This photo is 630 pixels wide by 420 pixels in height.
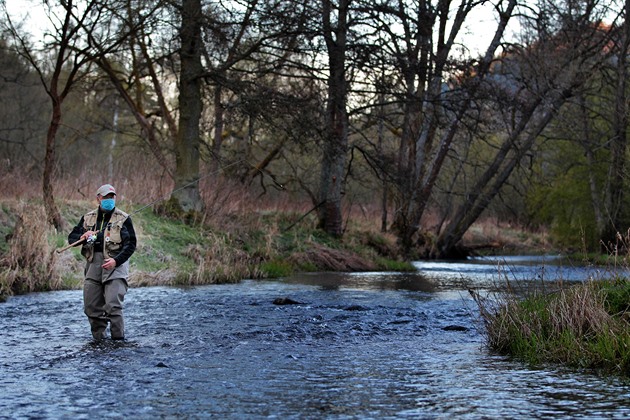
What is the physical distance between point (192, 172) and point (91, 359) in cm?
1339

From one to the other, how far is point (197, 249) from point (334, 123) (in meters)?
6.86

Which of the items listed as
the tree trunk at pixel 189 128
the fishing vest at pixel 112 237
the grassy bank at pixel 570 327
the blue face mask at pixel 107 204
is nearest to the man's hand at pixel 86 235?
the fishing vest at pixel 112 237

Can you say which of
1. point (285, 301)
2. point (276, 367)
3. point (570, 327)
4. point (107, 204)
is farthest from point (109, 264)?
point (570, 327)

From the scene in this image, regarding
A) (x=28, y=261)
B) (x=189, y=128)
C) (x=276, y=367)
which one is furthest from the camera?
(x=189, y=128)

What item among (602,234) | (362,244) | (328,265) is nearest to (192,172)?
(328,265)

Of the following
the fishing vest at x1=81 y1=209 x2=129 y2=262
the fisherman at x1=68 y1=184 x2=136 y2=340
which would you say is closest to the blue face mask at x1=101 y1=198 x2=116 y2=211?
the fisherman at x1=68 y1=184 x2=136 y2=340

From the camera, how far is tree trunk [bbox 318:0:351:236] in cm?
2010

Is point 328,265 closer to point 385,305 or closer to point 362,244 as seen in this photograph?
point 362,244

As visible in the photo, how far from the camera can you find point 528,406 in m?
5.88

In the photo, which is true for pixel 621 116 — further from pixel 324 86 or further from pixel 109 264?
pixel 109 264

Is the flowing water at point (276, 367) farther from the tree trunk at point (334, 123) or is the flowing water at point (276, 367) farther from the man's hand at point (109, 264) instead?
the tree trunk at point (334, 123)

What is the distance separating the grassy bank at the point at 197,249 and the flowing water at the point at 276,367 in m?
1.15

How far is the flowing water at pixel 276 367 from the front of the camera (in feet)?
19.2

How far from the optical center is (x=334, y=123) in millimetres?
23328
